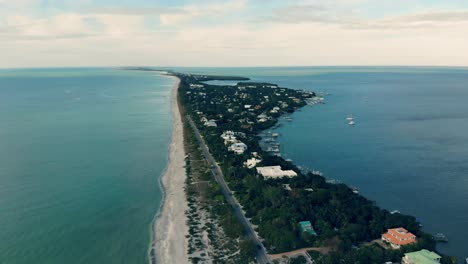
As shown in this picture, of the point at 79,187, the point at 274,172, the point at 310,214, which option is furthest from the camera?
the point at 274,172

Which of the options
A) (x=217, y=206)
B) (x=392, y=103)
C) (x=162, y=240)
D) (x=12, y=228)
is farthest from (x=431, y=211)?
(x=392, y=103)

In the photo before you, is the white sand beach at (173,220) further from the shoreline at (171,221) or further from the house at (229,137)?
the house at (229,137)

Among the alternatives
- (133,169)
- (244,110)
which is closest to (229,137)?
(133,169)

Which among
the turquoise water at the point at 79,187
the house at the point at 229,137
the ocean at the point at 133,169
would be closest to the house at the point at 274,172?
the ocean at the point at 133,169

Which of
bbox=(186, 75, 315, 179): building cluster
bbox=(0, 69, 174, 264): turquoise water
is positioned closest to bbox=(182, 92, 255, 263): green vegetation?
bbox=(0, 69, 174, 264): turquoise water

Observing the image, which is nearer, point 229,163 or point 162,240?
point 162,240

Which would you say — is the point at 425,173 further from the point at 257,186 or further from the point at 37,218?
the point at 37,218

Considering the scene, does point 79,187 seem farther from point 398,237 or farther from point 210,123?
point 210,123
